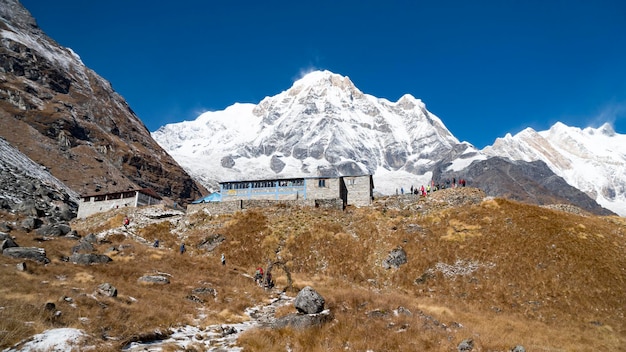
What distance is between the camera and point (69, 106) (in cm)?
17438

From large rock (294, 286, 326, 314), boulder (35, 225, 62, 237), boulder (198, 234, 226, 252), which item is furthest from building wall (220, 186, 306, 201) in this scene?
large rock (294, 286, 326, 314)

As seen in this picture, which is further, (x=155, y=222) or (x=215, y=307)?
(x=155, y=222)

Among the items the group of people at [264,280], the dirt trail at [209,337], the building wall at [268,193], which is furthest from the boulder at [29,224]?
the building wall at [268,193]

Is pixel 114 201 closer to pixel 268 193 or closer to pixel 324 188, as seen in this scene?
pixel 268 193

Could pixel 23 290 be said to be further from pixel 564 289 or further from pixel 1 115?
pixel 1 115

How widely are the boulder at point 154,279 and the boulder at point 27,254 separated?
628 centimetres

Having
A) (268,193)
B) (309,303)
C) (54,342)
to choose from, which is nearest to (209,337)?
(309,303)

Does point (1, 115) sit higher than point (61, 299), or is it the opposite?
point (1, 115)

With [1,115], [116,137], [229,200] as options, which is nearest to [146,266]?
[229,200]

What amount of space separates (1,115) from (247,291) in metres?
146

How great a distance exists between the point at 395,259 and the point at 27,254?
31.9 meters

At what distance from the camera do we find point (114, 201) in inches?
2511

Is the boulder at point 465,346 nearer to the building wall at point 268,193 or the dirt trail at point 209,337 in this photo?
the dirt trail at point 209,337

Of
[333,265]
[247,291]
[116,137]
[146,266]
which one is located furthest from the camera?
[116,137]
